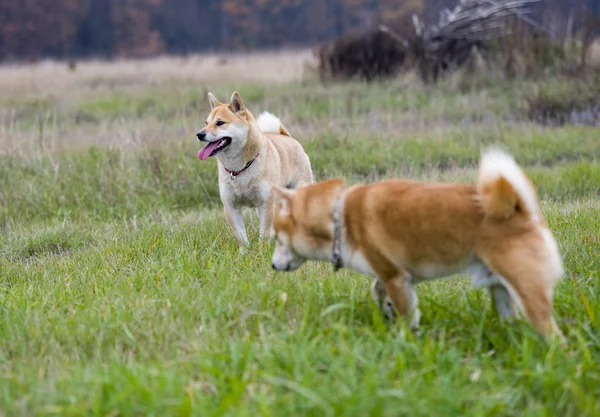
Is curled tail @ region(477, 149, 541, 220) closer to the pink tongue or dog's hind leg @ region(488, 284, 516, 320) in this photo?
dog's hind leg @ region(488, 284, 516, 320)

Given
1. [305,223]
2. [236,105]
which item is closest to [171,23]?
[236,105]

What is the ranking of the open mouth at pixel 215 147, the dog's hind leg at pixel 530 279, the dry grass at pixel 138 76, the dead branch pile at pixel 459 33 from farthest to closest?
the dry grass at pixel 138 76, the dead branch pile at pixel 459 33, the open mouth at pixel 215 147, the dog's hind leg at pixel 530 279

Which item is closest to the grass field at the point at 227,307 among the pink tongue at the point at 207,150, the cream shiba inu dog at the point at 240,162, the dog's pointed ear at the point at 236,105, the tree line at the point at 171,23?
the cream shiba inu dog at the point at 240,162

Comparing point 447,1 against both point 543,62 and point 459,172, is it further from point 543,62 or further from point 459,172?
point 459,172

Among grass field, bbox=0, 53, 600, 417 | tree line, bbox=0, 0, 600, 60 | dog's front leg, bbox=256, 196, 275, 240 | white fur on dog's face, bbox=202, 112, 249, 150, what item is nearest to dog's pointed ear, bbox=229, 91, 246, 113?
white fur on dog's face, bbox=202, 112, 249, 150

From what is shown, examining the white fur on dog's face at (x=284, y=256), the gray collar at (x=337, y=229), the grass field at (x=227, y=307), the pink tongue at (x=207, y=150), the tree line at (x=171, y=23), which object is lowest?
the grass field at (x=227, y=307)

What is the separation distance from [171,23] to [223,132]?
125 ft

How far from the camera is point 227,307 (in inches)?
142

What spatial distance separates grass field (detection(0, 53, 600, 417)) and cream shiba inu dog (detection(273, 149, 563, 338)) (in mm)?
207

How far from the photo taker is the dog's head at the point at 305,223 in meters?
3.42

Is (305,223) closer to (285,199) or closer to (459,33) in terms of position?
(285,199)

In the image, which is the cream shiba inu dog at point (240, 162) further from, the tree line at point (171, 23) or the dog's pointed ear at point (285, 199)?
the tree line at point (171, 23)

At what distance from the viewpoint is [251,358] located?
2.91m

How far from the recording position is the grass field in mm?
2625
